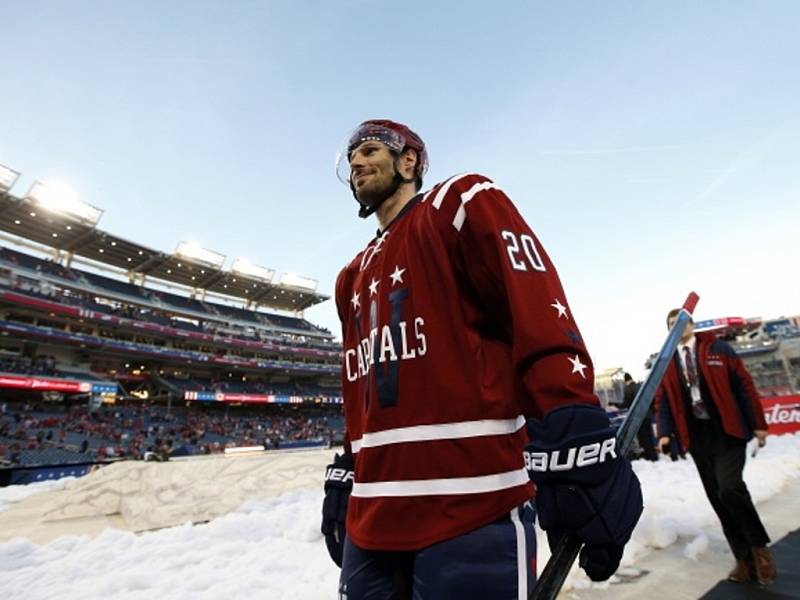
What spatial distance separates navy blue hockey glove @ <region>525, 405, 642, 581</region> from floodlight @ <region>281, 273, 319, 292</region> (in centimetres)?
5364

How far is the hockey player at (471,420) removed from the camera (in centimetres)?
100

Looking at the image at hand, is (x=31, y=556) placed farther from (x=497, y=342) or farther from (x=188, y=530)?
(x=497, y=342)

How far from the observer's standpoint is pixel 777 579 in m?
2.79

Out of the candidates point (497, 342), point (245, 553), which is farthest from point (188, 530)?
point (497, 342)

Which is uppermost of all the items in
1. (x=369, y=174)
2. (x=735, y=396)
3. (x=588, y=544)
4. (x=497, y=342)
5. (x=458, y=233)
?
(x=369, y=174)

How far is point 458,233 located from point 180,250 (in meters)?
47.8

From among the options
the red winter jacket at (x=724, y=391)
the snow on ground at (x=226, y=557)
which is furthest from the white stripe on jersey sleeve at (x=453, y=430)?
the red winter jacket at (x=724, y=391)

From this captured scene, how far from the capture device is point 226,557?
141 inches

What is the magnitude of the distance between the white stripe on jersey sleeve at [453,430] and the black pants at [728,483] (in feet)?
A: 9.36

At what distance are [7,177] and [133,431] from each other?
2407 centimetres

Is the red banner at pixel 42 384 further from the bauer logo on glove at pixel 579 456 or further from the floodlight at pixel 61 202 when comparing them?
the bauer logo on glove at pixel 579 456

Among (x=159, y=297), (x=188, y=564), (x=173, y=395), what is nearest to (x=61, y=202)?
(x=159, y=297)

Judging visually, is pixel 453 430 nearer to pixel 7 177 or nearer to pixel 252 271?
pixel 7 177

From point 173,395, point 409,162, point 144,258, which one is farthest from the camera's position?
point 144,258
